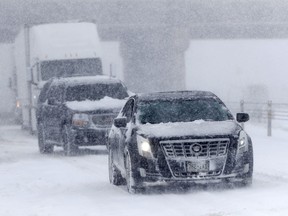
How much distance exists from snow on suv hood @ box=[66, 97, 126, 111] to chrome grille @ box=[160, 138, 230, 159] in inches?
377

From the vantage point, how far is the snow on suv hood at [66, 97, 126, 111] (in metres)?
22.5

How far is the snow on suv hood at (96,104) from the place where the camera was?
73.8 ft

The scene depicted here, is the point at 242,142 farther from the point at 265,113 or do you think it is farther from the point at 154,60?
the point at 154,60

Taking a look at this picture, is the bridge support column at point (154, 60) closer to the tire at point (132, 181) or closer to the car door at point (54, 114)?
the car door at point (54, 114)

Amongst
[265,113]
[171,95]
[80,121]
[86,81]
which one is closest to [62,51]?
[86,81]

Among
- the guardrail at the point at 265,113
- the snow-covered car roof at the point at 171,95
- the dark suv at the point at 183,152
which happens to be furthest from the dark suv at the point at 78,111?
the dark suv at the point at 183,152

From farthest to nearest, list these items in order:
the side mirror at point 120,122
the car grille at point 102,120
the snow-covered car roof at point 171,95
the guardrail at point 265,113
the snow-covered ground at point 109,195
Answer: the guardrail at point 265,113, the car grille at point 102,120, the snow-covered car roof at point 171,95, the side mirror at point 120,122, the snow-covered ground at point 109,195

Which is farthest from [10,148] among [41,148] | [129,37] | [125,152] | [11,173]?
[129,37]

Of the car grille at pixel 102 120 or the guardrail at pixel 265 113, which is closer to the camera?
the car grille at pixel 102 120

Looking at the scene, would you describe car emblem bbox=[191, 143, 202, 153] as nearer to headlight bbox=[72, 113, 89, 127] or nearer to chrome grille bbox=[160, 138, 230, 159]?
chrome grille bbox=[160, 138, 230, 159]

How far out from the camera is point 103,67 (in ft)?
98.3

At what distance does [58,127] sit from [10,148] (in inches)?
147

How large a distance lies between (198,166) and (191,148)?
0.27 metres

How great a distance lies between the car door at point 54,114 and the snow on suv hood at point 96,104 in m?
0.35
